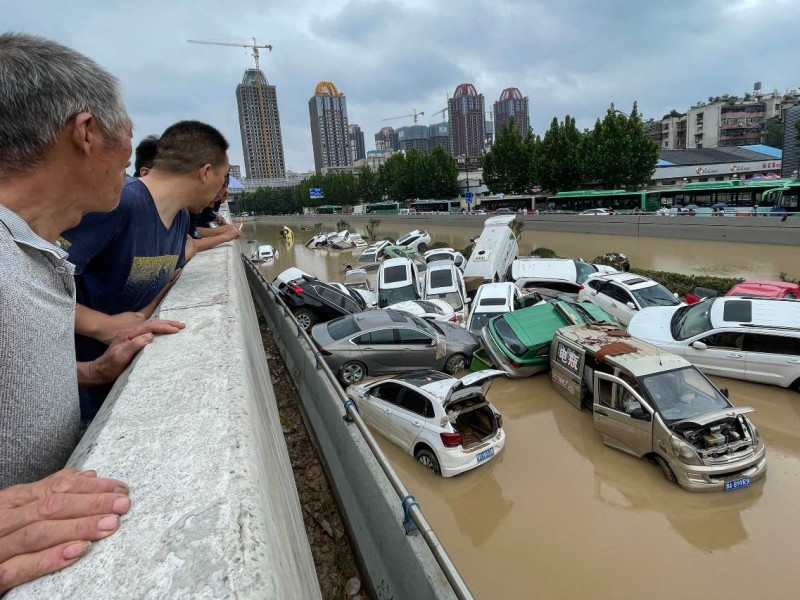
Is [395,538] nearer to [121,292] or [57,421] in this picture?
[121,292]

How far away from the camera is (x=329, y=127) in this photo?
7505 inches

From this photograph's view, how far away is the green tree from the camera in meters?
57.4

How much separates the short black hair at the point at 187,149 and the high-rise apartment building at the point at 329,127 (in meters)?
194

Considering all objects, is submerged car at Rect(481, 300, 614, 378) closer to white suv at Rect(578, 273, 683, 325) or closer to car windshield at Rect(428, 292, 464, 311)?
white suv at Rect(578, 273, 683, 325)

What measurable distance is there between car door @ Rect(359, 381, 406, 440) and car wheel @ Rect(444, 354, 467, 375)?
271 centimetres

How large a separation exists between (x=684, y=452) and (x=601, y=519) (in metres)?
1.37

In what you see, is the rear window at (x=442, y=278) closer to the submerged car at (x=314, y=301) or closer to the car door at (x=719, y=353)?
the submerged car at (x=314, y=301)

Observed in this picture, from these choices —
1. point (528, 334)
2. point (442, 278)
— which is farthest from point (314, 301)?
point (528, 334)

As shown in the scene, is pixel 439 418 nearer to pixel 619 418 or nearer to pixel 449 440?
pixel 449 440

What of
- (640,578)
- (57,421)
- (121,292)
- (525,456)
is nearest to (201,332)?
(121,292)

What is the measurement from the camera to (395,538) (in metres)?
3.48

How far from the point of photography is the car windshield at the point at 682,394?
623 centimetres

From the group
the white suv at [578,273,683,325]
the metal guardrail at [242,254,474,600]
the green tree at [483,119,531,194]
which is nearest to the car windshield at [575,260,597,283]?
the white suv at [578,273,683,325]

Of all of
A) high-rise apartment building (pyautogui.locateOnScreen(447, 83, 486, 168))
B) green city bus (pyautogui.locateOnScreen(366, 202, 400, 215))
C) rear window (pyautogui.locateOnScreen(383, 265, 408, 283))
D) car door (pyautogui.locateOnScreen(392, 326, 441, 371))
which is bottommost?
car door (pyautogui.locateOnScreen(392, 326, 441, 371))
